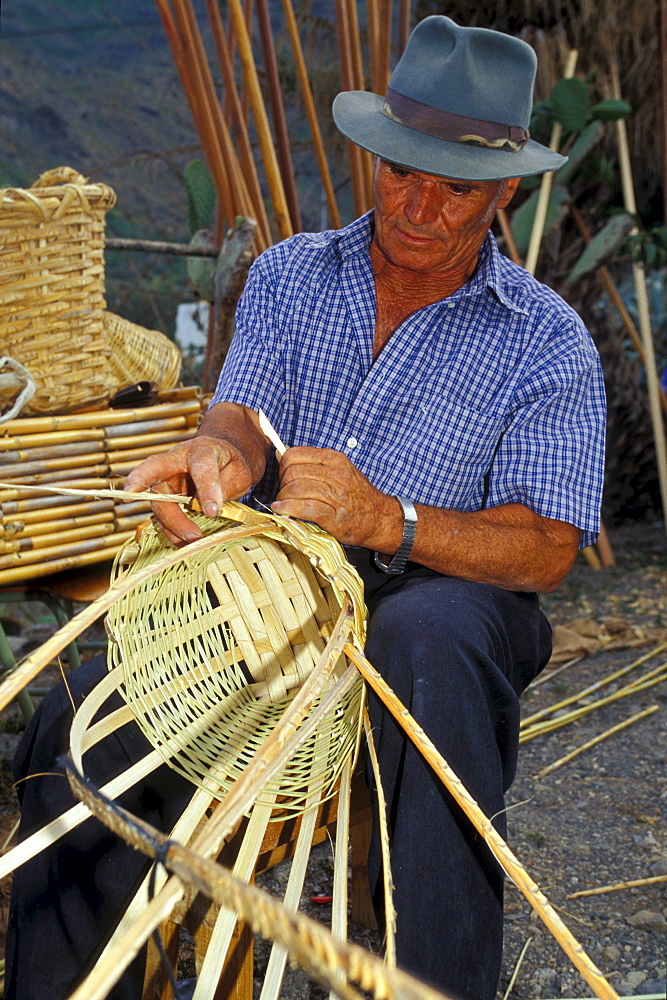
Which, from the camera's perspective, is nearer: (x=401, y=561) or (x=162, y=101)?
(x=401, y=561)

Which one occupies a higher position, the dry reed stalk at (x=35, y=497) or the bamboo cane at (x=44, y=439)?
the bamboo cane at (x=44, y=439)

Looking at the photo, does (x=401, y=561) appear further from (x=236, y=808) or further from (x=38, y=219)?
(x=38, y=219)

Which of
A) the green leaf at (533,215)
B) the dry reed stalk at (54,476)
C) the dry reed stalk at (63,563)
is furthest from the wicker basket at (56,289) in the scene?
the green leaf at (533,215)

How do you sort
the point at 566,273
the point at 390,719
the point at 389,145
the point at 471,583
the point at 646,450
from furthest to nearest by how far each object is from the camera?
the point at 646,450
the point at 566,273
the point at 389,145
the point at 471,583
the point at 390,719

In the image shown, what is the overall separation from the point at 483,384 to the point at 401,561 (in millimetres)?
376

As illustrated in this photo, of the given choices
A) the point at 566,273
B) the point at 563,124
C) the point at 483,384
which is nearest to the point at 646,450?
the point at 566,273

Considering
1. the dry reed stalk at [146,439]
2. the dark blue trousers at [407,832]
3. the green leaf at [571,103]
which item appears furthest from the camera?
the green leaf at [571,103]

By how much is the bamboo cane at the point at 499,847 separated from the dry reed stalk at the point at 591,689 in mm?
1358

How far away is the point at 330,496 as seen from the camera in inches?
46.7

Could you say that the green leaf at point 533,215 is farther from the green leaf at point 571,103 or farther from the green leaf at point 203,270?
the green leaf at point 203,270

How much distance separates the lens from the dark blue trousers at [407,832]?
109 cm

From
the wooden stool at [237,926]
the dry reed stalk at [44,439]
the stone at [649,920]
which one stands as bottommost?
the stone at [649,920]

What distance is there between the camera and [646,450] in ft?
13.6

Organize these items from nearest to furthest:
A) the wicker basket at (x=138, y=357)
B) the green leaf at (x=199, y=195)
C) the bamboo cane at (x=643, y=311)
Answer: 1. the wicker basket at (x=138, y=357)
2. the green leaf at (x=199, y=195)
3. the bamboo cane at (x=643, y=311)
